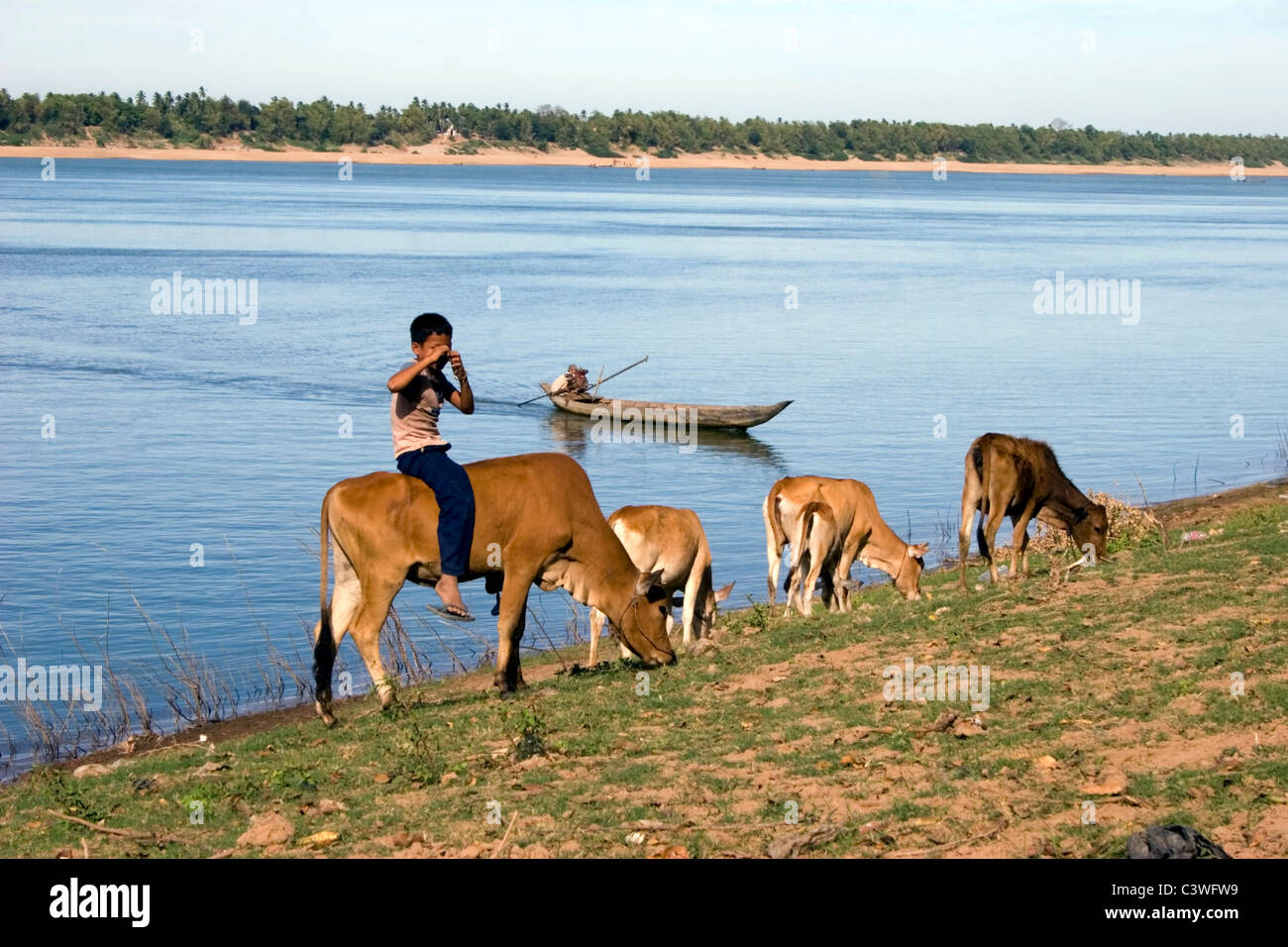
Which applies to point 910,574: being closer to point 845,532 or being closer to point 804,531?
point 845,532

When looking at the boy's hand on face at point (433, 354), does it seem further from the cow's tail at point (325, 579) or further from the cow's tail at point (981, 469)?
the cow's tail at point (981, 469)

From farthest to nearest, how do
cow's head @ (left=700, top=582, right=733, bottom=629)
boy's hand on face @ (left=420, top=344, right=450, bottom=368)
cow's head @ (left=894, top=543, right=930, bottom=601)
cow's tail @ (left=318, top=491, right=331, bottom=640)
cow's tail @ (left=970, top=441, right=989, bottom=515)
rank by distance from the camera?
cow's head @ (left=894, top=543, right=930, bottom=601)
cow's tail @ (left=970, top=441, right=989, bottom=515)
cow's head @ (left=700, top=582, right=733, bottom=629)
cow's tail @ (left=318, top=491, right=331, bottom=640)
boy's hand on face @ (left=420, top=344, right=450, bottom=368)

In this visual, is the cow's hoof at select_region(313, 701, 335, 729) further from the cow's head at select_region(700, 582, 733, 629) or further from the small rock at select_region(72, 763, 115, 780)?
the cow's head at select_region(700, 582, 733, 629)

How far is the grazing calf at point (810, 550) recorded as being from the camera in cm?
1692

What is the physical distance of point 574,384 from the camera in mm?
40562

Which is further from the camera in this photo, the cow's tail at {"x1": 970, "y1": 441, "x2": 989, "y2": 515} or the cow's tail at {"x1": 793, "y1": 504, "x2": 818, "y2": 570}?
the cow's tail at {"x1": 970, "y1": 441, "x2": 989, "y2": 515}

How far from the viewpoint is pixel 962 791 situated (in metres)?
9.11

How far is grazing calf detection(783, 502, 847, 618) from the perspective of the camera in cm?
1692

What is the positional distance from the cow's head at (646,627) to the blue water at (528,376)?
6356 mm

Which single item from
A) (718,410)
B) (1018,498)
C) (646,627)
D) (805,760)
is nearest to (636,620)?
(646,627)

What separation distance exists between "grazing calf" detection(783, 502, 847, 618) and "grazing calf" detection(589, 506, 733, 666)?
118 cm

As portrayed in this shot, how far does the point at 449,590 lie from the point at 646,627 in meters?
2.17

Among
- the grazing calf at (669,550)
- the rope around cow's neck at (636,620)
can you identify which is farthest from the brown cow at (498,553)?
the grazing calf at (669,550)

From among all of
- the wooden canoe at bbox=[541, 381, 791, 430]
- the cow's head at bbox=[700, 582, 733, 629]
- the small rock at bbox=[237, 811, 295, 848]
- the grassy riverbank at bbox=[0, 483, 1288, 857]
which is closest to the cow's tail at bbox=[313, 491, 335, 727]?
the grassy riverbank at bbox=[0, 483, 1288, 857]
